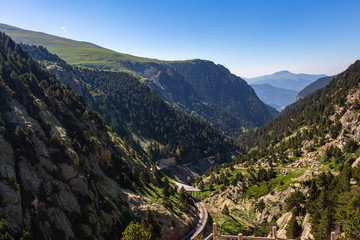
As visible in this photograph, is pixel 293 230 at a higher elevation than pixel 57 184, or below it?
below

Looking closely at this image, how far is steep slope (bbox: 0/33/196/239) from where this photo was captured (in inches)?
1364

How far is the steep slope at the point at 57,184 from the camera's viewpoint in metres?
34.7

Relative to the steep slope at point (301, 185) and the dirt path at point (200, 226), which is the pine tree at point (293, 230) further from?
the dirt path at point (200, 226)

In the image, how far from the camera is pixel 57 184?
41.8 meters

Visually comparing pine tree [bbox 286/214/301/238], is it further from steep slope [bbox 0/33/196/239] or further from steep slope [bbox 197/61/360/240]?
steep slope [bbox 0/33/196/239]

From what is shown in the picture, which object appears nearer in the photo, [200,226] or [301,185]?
[200,226]

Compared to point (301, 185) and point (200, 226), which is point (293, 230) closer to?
point (200, 226)

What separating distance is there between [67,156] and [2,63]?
48980 millimetres

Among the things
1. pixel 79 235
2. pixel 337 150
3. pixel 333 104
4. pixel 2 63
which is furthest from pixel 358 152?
pixel 2 63

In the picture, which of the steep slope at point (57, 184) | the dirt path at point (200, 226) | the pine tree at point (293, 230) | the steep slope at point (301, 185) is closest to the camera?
the steep slope at point (57, 184)

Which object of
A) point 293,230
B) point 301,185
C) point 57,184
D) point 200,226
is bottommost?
point 200,226

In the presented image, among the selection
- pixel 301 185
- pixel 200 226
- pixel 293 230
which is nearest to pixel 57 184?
pixel 200 226

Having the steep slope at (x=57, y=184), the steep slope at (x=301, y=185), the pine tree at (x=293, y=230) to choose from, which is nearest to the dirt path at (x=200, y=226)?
the steep slope at (x=57, y=184)

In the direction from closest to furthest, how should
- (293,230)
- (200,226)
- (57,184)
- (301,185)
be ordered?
(57,184) → (293,230) → (200,226) → (301,185)
